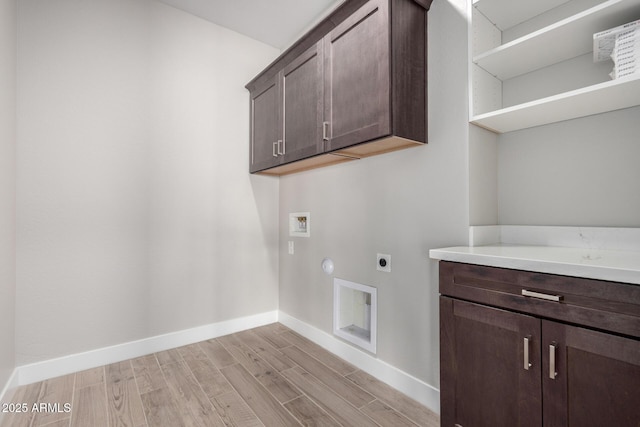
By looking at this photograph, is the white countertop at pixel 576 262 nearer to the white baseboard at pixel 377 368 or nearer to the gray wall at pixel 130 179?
the white baseboard at pixel 377 368

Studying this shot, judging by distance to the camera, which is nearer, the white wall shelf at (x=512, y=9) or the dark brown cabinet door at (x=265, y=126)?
the white wall shelf at (x=512, y=9)

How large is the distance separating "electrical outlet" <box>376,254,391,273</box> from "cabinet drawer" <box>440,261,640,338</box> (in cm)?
62

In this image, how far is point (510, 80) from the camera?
1.67 metres

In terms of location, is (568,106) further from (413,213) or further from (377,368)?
(377,368)

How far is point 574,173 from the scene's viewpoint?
4.73ft

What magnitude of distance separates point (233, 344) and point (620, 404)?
235cm

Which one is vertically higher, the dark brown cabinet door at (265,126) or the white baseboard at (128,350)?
the dark brown cabinet door at (265,126)

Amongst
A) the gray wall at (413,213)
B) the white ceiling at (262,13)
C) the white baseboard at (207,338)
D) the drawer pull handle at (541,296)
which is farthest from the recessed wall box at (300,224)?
the drawer pull handle at (541,296)

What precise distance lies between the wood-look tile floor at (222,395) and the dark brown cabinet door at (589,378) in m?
0.73

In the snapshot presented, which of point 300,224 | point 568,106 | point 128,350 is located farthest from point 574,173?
point 128,350

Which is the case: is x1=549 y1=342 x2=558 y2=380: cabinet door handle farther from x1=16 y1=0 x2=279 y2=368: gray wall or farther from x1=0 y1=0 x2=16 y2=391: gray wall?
x1=0 y1=0 x2=16 y2=391: gray wall

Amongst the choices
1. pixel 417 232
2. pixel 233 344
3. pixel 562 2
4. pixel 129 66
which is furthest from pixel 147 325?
pixel 562 2

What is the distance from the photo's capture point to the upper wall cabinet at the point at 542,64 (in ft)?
3.90

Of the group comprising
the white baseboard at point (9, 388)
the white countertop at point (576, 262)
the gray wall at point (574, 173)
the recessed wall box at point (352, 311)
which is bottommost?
the white baseboard at point (9, 388)
